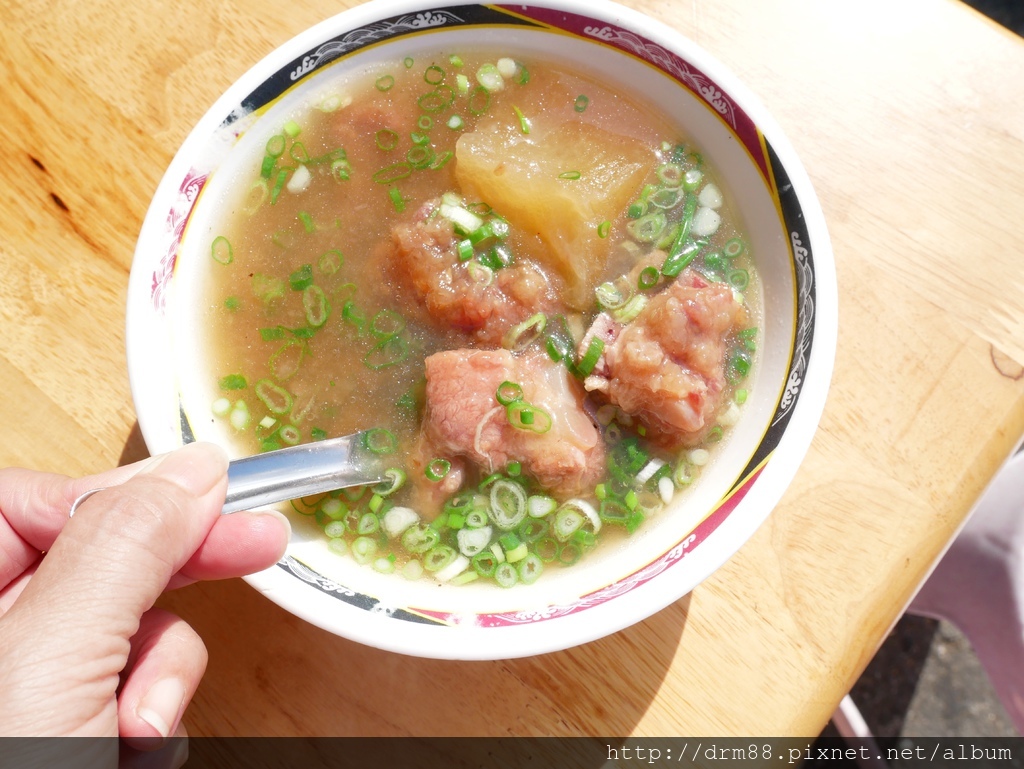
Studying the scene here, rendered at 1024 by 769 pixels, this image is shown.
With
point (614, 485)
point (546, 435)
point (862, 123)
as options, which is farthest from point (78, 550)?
point (862, 123)

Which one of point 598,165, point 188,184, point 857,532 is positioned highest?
point 188,184

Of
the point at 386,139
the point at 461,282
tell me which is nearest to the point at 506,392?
the point at 461,282

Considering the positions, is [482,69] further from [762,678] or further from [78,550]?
[762,678]

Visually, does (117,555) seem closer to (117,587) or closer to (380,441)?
(117,587)

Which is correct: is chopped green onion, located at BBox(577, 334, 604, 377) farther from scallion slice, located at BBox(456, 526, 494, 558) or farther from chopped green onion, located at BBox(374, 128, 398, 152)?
chopped green onion, located at BBox(374, 128, 398, 152)

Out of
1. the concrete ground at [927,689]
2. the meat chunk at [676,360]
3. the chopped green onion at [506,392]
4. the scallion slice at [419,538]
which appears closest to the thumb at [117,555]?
the scallion slice at [419,538]

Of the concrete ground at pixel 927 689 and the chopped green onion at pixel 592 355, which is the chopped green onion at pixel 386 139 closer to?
the chopped green onion at pixel 592 355

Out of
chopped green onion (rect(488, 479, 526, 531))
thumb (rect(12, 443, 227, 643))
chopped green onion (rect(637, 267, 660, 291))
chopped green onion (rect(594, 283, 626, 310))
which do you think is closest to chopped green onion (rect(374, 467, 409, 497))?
chopped green onion (rect(488, 479, 526, 531))
